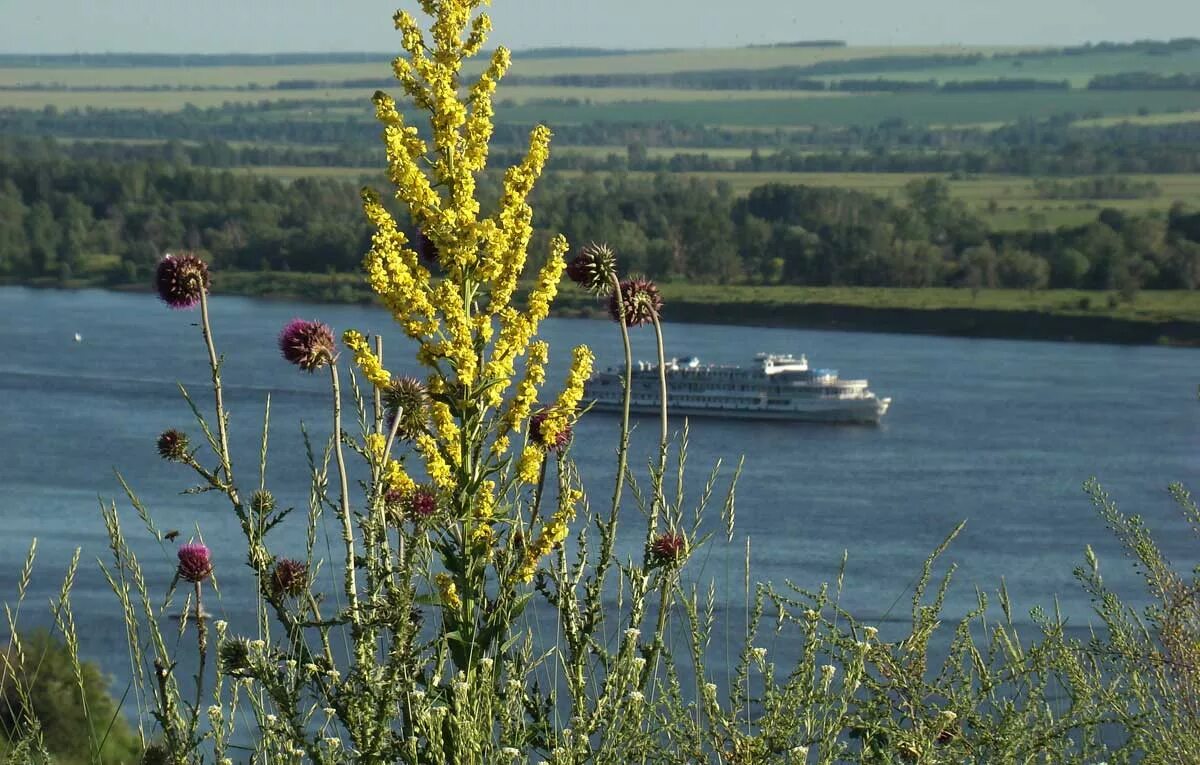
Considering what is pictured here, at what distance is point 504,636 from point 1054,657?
3.14 feet

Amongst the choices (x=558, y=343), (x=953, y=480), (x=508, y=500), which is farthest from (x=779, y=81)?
(x=508, y=500)

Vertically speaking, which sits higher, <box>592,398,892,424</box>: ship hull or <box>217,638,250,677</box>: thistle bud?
<box>217,638,250,677</box>: thistle bud

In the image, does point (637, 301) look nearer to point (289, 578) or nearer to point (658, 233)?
point (289, 578)

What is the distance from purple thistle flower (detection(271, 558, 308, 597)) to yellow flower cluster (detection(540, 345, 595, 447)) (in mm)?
452

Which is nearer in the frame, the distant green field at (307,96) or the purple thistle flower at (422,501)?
the purple thistle flower at (422,501)

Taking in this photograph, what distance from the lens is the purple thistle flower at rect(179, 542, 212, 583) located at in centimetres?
312

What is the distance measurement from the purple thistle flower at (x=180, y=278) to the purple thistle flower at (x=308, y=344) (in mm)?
180

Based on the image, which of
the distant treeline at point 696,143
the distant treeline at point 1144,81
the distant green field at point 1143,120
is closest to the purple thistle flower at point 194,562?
the distant treeline at point 696,143

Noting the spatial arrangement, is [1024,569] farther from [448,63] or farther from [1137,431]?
[448,63]

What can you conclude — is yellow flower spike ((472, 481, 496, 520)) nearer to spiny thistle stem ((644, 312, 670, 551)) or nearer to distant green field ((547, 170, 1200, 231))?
spiny thistle stem ((644, 312, 670, 551))

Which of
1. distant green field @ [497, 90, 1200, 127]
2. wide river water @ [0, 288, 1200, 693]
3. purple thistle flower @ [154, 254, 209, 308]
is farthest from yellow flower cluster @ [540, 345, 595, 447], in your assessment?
distant green field @ [497, 90, 1200, 127]

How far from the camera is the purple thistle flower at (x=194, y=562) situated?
3117 millimetres

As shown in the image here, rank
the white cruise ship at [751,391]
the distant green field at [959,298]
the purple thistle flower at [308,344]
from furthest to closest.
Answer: the distant green field at [959,298], the white cruise ship at [751,391], the purple thistle flower at [308,344]

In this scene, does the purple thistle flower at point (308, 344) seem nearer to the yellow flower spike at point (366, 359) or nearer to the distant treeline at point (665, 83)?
the yellow flower spike at point (366, 359)
